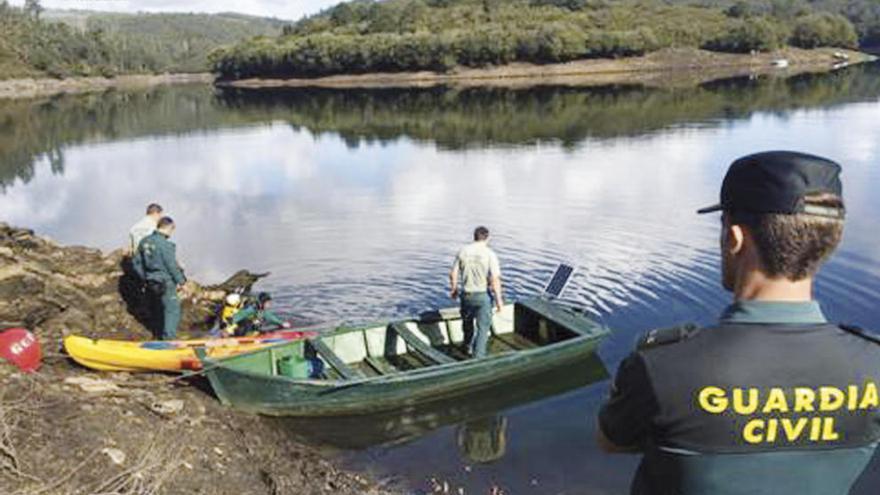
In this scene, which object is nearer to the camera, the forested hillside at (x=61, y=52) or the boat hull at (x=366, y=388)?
the boat hull at (x=366, y=388)

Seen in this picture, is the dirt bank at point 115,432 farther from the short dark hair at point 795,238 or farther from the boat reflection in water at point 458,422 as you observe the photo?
the short dark hair at point 795,238

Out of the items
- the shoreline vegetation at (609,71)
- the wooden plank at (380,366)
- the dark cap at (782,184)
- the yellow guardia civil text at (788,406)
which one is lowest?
the wooden plank at (380,366)

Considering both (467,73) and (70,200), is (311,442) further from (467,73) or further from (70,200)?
(467,73)

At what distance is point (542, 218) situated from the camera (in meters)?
26.0

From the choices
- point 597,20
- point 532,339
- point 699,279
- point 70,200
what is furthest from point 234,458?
point 597,20

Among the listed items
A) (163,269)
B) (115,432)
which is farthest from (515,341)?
(115,432)

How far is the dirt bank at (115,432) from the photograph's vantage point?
817 centimetres

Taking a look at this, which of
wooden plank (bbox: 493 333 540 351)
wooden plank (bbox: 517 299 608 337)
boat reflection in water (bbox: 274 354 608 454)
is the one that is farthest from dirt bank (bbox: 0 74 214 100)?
boat reflection in water (bbox: 274 354 608 454)

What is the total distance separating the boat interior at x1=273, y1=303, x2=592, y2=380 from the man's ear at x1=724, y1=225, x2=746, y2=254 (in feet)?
34.4

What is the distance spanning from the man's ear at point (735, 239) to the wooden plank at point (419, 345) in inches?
418

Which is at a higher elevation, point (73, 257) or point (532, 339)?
point (73, 257)

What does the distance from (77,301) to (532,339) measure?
356 inches

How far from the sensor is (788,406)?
2594 millimetres

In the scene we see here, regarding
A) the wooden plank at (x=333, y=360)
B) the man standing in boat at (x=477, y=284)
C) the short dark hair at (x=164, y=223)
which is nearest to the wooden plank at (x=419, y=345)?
the man standing in boat at (x=477, y=284)
